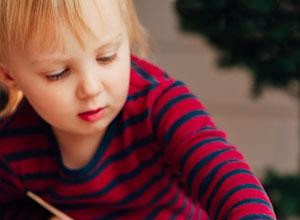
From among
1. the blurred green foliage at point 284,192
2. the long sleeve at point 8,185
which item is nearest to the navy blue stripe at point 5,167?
the long sleeve at point 8,185

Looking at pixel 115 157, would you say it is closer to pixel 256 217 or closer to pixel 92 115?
pixel 92 115

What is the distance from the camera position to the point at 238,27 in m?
1.37

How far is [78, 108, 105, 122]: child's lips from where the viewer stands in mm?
833

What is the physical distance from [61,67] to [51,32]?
42 millimetres

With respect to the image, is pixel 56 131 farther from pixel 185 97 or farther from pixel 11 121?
pixel 185 97

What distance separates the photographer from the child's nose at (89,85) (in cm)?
79

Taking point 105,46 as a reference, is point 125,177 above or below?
below

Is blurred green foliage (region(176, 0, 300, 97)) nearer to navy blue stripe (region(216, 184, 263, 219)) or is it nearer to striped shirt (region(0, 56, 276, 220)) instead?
striped shirt (region(0, 56, 276, 220))

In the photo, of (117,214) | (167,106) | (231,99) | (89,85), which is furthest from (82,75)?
(231,99)

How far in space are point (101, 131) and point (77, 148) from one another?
0.05 m

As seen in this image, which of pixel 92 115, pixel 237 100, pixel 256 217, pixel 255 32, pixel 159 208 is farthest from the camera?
pixel 237 100

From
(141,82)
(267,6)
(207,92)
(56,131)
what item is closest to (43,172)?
(56,131)

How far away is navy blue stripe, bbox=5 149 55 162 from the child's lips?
141mm

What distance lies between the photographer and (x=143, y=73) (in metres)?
0.94
